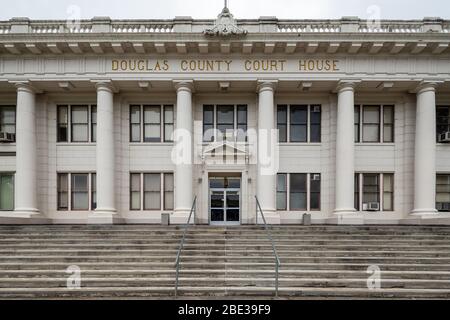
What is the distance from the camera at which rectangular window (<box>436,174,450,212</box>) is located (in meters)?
20.1

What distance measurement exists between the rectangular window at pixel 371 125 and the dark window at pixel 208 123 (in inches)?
336

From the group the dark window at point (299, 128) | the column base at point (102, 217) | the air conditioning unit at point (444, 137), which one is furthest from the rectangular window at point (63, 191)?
the air conditioning unit at point (444, 137)

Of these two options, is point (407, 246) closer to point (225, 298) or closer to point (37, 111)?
point (225, 298)

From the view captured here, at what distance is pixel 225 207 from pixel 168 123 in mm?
5724

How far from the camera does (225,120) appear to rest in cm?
2059

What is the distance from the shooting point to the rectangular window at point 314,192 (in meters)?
20.3

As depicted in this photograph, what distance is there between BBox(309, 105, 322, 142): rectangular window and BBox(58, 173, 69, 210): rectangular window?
548 inches

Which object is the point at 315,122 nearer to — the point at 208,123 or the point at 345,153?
the point at 345,153

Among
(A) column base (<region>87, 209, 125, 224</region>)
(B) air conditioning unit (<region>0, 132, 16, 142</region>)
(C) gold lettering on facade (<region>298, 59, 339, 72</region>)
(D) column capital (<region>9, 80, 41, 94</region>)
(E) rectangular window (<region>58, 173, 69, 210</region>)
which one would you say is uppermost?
(C) gold lettering on facade (<region>298, 59, 339, 72</region>)

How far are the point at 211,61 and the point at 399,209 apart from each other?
13.0 metres

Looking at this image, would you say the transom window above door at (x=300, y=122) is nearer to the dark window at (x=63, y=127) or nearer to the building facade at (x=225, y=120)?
the building facade at (x=225, y=120)

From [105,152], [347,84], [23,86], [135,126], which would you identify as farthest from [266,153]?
[23,86]

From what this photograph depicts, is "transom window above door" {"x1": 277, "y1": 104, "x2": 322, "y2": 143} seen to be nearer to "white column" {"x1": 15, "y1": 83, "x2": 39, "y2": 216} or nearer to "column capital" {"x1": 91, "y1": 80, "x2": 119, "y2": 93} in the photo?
"column capital" {"x1": 91, "y1": 80, "x2": 119, "y2": 93}

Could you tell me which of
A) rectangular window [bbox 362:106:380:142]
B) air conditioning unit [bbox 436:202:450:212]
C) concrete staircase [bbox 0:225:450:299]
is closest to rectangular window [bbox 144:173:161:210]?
concrete staircase [bbox 0:225:450:299]
